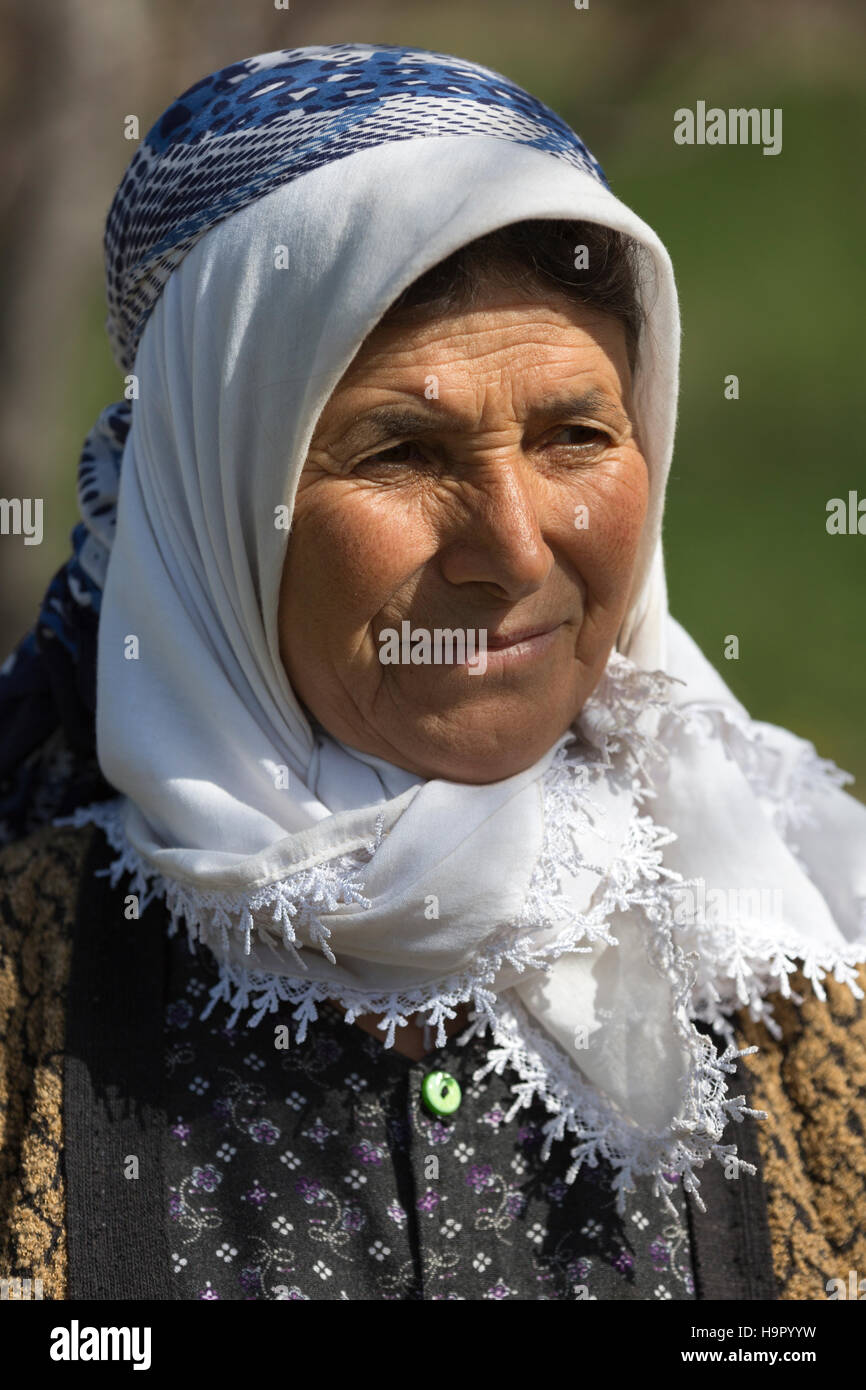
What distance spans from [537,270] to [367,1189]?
1.36m

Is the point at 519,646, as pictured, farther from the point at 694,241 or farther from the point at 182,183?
the point at 694,241

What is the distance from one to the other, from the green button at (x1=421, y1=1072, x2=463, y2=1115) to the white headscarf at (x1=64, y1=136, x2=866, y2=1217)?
2.4 inches

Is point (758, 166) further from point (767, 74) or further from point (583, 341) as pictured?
point (583, 341)

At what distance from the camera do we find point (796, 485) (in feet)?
22.7

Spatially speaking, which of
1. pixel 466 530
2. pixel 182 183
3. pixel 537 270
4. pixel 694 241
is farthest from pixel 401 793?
pixel 694 241

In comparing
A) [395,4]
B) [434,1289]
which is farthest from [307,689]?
[395,4]

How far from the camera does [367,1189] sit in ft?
6.32

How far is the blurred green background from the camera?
4.04 metres

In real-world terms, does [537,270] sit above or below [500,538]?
above

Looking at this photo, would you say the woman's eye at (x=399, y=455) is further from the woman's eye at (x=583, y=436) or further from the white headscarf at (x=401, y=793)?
the woman's eye at (x=583, y=436)

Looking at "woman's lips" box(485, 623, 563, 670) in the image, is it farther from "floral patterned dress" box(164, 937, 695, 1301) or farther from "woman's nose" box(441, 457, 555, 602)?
"floral patterned dress" box(164, 937, 695, 1301)

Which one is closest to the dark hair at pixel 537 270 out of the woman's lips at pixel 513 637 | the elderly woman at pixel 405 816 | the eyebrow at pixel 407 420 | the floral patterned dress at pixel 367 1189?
the elderly woman at pixel 405 816

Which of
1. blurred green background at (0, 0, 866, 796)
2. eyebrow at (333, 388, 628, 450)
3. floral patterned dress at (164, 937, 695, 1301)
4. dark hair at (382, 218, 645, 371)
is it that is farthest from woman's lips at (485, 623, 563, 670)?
blurred green background at (0, 0, 866, 796)

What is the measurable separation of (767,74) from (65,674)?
7442 mm
